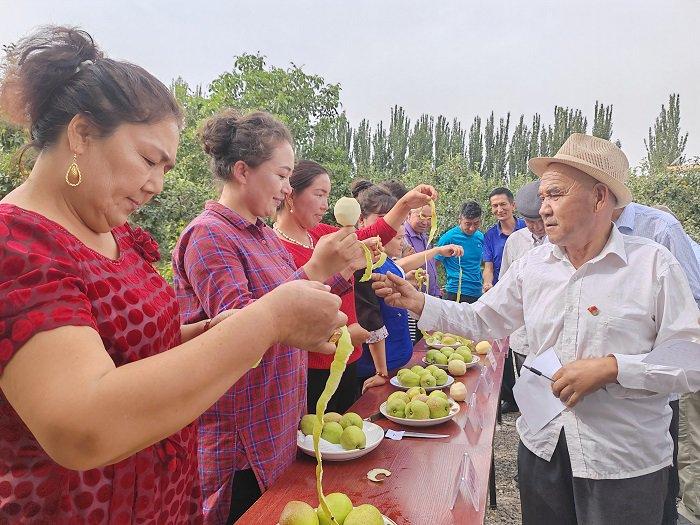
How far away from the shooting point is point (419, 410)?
2455 millimetres

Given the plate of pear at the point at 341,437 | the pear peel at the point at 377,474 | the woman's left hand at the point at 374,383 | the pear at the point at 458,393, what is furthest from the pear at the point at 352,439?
the woman's left hand at the point at 374,383

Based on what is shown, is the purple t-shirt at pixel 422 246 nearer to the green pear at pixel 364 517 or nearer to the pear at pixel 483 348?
the pear at pixel 483 348

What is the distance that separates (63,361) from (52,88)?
715mm

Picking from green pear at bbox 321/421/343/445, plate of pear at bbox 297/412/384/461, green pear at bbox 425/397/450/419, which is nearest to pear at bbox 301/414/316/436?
plate of pear at bbox 297/412/384/461

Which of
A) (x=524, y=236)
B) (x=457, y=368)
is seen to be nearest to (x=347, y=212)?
(x=457, y=368)

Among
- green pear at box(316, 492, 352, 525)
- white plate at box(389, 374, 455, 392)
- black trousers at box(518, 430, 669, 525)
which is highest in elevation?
green pear at box(316, 492, 352, 525)

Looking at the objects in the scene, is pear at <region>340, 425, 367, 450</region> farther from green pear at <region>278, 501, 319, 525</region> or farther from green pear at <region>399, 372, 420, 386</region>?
green pear at <region>399, 372, 420, 386</region>

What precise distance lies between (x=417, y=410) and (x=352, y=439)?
21.7 inches

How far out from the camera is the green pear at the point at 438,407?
8.16 feet

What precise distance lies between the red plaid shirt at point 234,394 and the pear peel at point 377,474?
35cm

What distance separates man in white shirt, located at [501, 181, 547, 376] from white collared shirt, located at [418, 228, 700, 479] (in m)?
2.19

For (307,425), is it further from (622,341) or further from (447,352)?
(447,352)

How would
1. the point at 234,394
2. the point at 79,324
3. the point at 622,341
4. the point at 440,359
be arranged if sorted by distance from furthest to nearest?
the point at 440,359 < the point at 622,341 < the point at 234,394 < the point at 79,324

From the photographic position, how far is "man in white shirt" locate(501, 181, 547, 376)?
5.04 meters
